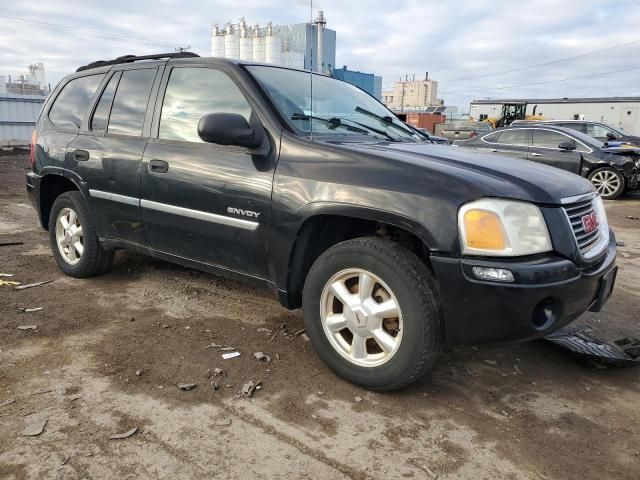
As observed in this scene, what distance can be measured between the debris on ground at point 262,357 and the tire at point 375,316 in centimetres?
35

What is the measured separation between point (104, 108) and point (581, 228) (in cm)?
359

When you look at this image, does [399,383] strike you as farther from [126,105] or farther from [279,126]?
[126,105]

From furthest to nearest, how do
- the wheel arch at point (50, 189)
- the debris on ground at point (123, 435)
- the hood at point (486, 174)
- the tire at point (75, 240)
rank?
the wheel arch at point (50, 189) → the tire at point (75, 240) → the hood at point (486, 174) → the debris on ground at point (123, 435)

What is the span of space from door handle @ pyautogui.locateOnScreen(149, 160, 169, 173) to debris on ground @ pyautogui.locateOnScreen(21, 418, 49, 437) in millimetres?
1745

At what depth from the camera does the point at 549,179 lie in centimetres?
277

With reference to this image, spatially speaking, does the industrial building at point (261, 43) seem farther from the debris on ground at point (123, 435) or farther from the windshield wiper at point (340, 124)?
the debris on ground at point (123, 435)

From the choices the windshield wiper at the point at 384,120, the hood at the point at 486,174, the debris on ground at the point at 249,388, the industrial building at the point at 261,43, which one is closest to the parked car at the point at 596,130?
the industrial building at the point at 261,43

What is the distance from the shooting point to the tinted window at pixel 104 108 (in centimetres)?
415

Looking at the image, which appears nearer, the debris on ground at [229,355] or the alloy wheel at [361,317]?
the alloy wheel at [361,317]

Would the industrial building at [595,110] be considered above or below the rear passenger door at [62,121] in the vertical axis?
above

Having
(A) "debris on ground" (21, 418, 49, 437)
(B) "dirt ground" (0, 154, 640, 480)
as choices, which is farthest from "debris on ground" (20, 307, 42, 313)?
(A) "debris on ground" (21, 418, 49, 437)

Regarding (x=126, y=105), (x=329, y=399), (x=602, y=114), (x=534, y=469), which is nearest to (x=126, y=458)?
(x=329, y=399)

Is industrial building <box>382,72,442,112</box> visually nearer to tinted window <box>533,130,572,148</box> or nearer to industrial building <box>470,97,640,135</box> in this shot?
industrial building <box>470,97,640,135</box>

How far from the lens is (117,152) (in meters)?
3.91
